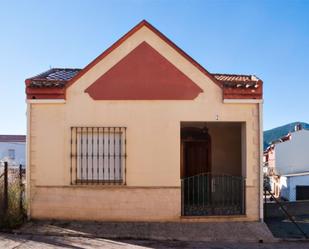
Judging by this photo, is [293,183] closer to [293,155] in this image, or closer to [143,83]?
[293,155]

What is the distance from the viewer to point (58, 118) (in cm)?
1176

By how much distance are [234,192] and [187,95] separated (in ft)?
10.9

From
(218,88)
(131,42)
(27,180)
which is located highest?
(131,42)

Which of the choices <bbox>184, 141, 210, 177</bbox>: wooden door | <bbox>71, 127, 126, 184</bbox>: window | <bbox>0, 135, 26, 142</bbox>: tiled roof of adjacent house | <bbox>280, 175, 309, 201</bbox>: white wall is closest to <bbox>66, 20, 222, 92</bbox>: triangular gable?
<bbox>71, 127, 126, 184</bbox>: window

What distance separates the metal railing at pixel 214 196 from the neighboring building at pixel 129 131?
0.37 feet

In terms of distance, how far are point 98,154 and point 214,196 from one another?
4.00m

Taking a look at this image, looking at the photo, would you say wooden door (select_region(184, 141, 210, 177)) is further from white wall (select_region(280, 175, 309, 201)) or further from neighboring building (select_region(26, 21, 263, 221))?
white wall (select_region(280, 175, 309, 201))

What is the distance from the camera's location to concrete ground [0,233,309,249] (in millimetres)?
9086

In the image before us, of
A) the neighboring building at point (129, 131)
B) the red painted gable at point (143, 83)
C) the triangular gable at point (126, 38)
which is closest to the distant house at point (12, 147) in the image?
the neighboring building at point (129, 131)

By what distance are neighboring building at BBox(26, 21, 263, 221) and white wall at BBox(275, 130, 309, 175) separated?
2577cm

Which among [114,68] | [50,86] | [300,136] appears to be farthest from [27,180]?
[300,136]

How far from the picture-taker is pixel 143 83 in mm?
11805

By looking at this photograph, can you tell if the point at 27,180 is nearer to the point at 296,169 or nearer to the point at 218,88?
the point at 218,88

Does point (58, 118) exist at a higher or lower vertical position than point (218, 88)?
lower
